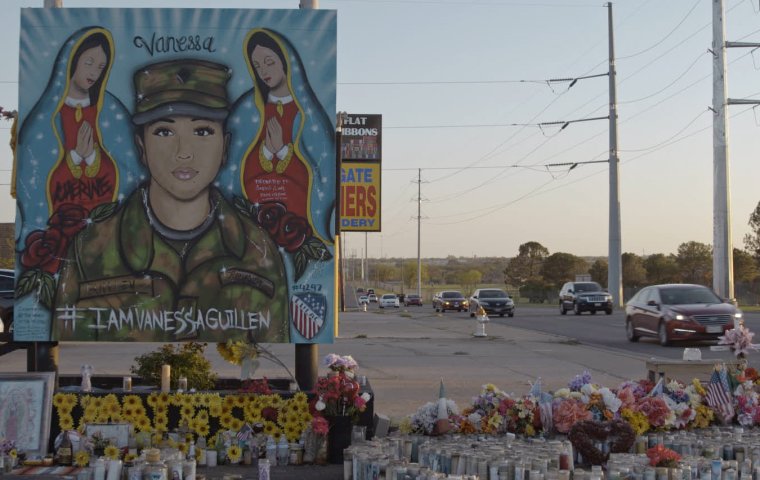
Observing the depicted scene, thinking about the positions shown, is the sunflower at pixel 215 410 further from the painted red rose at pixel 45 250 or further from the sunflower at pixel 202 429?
the painted red rose at pixel 45 250

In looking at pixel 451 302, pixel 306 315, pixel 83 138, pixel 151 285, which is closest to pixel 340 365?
pixel 306 315

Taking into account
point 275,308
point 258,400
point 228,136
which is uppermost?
point 228,136

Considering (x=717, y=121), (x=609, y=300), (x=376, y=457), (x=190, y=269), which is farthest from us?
(x=609, y=300)

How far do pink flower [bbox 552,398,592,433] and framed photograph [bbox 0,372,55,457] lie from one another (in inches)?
170

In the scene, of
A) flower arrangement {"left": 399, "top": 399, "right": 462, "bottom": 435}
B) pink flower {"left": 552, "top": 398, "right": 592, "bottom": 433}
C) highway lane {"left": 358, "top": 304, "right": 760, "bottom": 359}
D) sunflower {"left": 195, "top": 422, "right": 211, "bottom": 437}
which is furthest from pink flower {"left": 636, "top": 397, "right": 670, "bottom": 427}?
highway lane {"left": 358, "top": 304, "right": 760, "bottom": 359}

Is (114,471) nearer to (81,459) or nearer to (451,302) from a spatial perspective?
(81,459)

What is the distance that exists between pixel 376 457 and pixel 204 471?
5.86 feet

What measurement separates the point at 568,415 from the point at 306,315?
2523 millimetres

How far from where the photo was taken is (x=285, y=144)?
353 inches

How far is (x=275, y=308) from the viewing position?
894cm

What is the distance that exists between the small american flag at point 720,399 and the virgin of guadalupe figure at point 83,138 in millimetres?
6012

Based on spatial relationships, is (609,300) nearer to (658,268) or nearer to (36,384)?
(36,384)

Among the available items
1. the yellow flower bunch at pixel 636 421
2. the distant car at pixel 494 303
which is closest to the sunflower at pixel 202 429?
the yellow flower bunch at pixel 636 421

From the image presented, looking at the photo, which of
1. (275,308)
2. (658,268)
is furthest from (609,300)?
(658,268)
